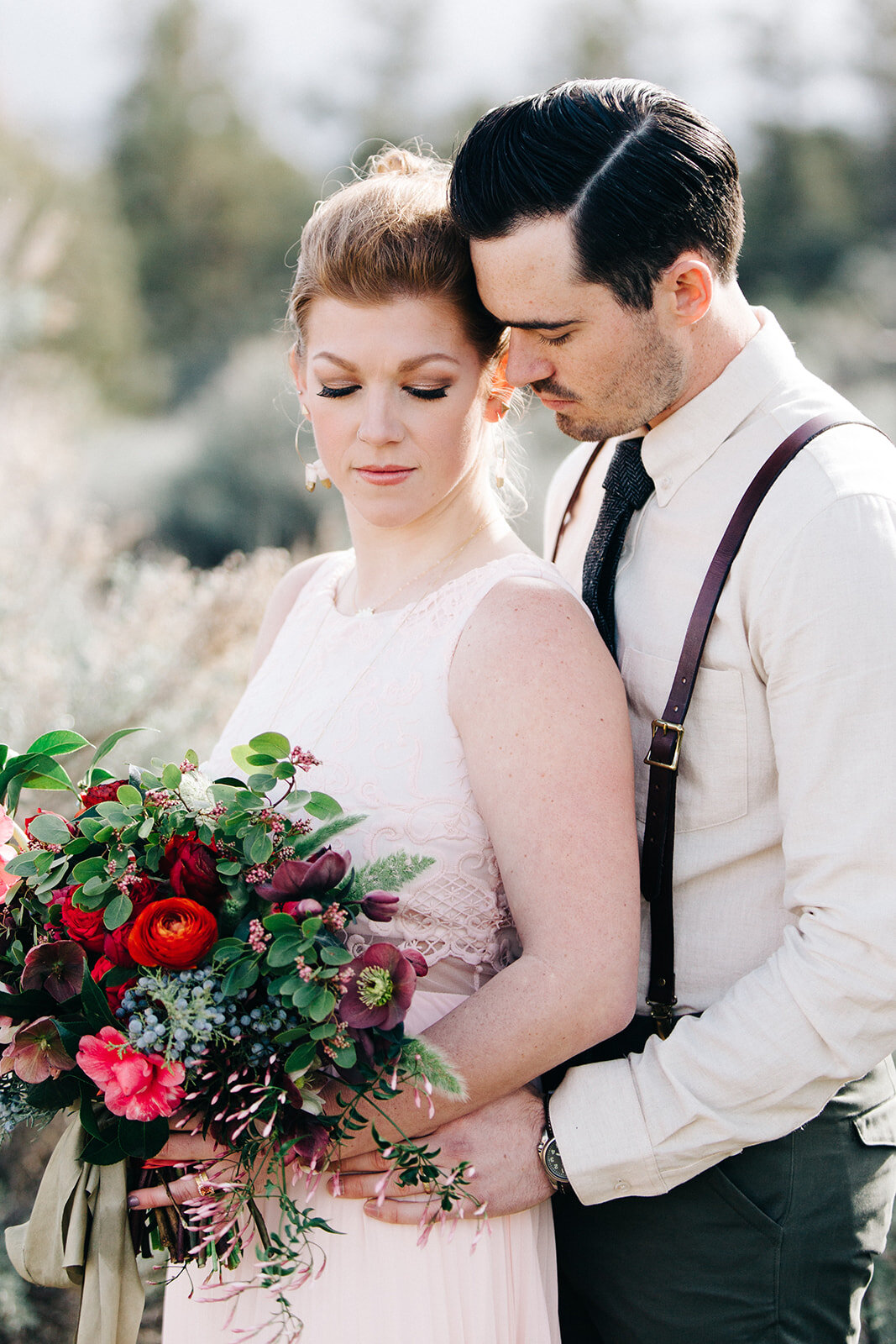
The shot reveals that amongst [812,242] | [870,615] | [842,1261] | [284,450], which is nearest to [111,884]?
[870,615]

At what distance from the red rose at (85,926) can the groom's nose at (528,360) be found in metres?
1.18

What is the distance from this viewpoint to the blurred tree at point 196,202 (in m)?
15.3

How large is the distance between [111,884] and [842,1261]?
4.62ft

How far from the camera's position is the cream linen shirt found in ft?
5.49

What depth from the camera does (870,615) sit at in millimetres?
1658

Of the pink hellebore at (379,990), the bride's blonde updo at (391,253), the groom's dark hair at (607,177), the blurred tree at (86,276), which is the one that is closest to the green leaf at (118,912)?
the pink hellebore at (379,990)

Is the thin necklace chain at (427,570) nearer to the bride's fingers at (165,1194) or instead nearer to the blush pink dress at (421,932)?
the blush pink dress at (421,932)

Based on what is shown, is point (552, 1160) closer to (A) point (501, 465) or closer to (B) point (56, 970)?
(B) point (56, 970)

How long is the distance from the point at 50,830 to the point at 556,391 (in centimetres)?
118

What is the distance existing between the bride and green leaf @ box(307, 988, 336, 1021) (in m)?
0.36

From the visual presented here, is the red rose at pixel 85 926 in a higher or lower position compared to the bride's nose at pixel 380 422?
lower

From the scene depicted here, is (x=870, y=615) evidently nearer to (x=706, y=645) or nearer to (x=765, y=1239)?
(x=706, y=645)

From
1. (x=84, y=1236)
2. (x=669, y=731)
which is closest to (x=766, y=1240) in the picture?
(x=669, y=731)

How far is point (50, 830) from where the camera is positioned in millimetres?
1625
